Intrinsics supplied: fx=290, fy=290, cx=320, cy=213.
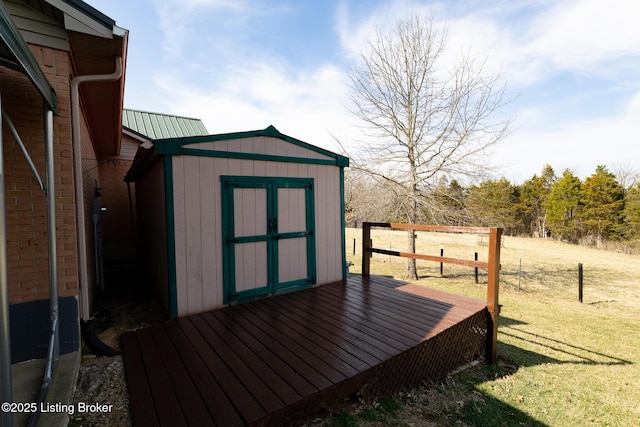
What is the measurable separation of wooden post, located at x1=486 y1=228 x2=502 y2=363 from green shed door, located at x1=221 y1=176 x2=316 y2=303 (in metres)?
2.33

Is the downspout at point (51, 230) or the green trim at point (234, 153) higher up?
the green trim at point (234, 153)

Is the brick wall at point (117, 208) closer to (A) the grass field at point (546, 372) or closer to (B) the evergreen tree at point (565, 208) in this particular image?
(A) the grass field at point (546, 372)

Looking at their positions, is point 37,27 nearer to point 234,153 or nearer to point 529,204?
point 234,153

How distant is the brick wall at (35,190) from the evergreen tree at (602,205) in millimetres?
27491

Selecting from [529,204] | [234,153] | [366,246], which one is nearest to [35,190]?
[234,153]

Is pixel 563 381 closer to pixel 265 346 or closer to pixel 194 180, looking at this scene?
pixel 265 346

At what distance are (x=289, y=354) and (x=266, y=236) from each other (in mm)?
1751

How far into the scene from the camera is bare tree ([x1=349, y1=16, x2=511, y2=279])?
29.8ft

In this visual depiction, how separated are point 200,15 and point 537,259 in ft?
53.1

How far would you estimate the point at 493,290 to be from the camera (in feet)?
11.4

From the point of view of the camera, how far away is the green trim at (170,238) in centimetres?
319

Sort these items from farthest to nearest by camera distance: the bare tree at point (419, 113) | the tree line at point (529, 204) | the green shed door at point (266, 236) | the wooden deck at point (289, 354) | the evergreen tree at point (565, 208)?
the evergreen tree at point (565, 208), the tree line at point (529, 204), the bare tree at point (419, 113), the green shed door at point (266, 236), the wooden deck at point (289, 354)

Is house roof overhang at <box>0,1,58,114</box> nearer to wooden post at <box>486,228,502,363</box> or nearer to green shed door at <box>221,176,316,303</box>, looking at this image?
green shed door at <box>221,176,316,303</box>

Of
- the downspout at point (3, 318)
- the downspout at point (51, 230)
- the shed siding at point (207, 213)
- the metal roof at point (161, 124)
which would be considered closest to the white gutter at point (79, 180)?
the downspout at point (51, 230)
